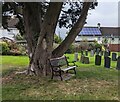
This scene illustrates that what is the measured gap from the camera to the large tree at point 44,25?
45.0 feet

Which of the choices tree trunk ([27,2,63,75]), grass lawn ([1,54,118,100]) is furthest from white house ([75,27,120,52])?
grass lawn ([1,54,118,100])

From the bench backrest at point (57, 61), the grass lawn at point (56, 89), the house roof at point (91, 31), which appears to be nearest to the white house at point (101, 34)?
the house roof at point (91, 31)

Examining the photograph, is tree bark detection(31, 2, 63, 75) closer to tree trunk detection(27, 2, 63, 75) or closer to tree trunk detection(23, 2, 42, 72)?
tree trunk detection(27, 2, 63, 75)

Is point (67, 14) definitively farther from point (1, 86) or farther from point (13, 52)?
point (13, 52)

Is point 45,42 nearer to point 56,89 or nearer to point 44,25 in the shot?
point 44,25

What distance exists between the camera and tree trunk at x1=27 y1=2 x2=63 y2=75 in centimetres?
1355

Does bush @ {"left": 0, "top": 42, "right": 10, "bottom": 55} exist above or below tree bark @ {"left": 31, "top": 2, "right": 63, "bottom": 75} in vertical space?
below

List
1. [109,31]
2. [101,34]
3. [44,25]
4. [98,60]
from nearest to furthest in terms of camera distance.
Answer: [44,25]
[98,60]
[101,34]
[109,31]

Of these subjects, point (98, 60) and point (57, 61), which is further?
point (98, 60)

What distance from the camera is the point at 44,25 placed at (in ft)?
44.8

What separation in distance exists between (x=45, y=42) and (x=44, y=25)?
776mm

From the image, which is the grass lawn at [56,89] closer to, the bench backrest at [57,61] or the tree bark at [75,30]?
the bench backrest at [57,61]

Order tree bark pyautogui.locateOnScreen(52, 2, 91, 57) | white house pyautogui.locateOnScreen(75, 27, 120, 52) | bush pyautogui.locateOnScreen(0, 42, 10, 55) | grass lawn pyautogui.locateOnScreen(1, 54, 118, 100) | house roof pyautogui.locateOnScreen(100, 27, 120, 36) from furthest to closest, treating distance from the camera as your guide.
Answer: house roof pyautogui.locateOnScreen(100, 27, 120, 36), white house pyautogui.locateOnScreen(75, 27, 120, 52), bush pyautogui.locateOnScreen(0, 42, 10, 55), tree bark pyautogui.locateOnScreen(52, 2, 91, 57), grass lawn pyautogui.locateOnScreen(1, 54, 118, 100)

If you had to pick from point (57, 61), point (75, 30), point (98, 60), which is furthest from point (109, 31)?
point (57, 61)
